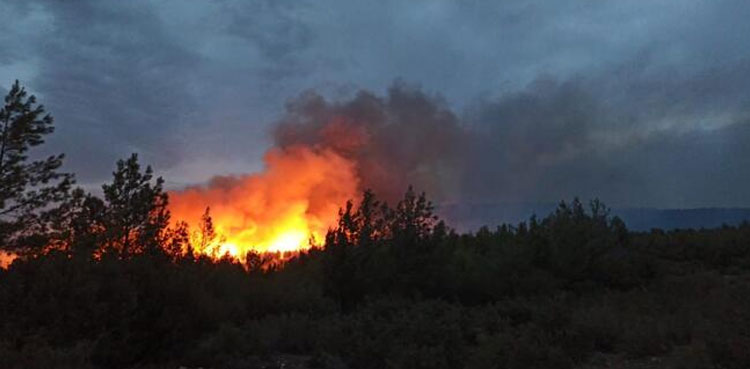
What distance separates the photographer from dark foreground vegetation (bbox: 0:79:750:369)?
14.2 metres

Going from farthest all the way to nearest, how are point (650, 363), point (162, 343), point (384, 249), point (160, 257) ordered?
point (384, 249), point (160, 257), point (162, 343), point (650, 363)

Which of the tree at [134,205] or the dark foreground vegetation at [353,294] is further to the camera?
the tree at [134,205]

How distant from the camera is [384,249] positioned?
102 feet

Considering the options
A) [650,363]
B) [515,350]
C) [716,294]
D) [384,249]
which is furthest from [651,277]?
[515,350]

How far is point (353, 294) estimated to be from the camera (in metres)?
29.4

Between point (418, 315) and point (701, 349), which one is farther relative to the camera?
point (418, 315)

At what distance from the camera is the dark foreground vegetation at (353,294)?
14.2 meters

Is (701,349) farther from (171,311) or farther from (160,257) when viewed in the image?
(160,257)

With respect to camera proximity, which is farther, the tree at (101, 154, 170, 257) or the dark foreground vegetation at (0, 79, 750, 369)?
the tree at (101, 154, 170, 257)

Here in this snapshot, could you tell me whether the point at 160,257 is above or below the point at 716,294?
above

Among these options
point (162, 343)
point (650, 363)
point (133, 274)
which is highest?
point (133, 274)

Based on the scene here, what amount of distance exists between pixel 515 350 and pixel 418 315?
3.87 m

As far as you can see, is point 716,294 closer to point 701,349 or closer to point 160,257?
point 701,349

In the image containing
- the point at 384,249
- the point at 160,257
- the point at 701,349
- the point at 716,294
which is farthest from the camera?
the point at 384,249
